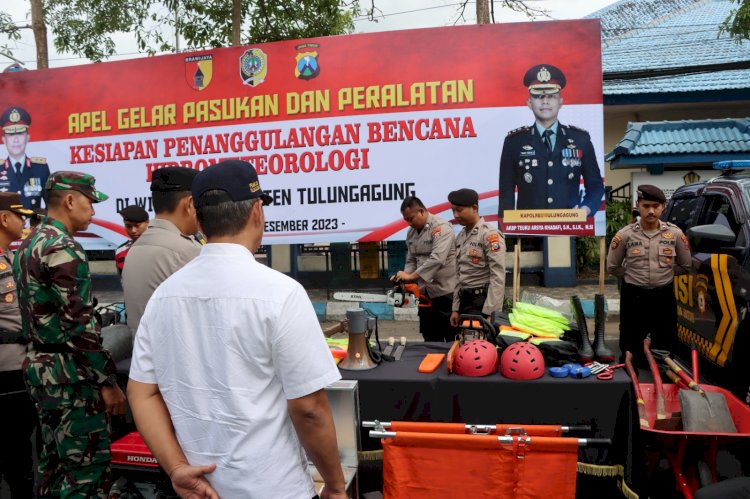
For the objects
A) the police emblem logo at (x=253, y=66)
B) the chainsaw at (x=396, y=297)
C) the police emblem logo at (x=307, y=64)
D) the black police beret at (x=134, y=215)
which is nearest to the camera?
the chainsaw at (x=396, y=297)

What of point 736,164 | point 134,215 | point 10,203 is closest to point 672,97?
point 736,164

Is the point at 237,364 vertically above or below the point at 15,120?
below

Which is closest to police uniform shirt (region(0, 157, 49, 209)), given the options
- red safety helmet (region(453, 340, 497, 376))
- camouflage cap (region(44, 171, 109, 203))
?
camouflage cap (region(44, 171, 109, 203))

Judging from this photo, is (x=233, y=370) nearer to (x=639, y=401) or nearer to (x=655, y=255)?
(x=639, y=401)

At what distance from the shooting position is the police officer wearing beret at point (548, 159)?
5.81m

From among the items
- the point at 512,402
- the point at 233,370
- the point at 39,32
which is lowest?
the point at 512,402

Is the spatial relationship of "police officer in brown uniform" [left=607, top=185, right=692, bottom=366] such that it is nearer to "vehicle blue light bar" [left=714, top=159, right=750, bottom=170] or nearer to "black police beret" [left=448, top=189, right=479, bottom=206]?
"vehicle blue light bar" [left=714, top=159, right=750, bottom=170]

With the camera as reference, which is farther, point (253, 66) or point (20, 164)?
point (20, 164)

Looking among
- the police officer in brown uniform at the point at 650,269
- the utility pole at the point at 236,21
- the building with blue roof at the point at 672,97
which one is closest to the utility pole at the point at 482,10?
the building with blue roof at the point at 672,97

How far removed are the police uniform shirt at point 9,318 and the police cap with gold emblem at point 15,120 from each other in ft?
16.5

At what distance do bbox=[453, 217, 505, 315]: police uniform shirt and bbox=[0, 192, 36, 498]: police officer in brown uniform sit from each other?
9.83 ft

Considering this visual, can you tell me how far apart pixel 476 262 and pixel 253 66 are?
3.63 meters

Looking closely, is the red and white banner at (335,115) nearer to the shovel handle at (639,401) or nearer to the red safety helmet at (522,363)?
the shovel handle at (639,401)

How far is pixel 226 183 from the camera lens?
145cm
